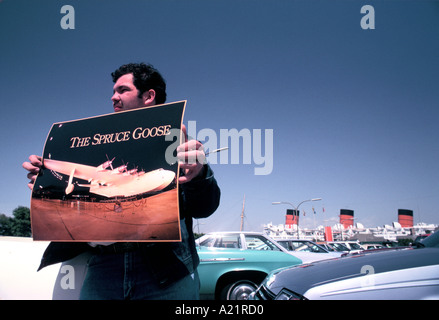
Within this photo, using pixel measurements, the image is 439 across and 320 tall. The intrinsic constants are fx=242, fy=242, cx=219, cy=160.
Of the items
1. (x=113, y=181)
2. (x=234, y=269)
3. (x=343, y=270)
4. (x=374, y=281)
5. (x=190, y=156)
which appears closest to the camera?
(x=190, y=156)

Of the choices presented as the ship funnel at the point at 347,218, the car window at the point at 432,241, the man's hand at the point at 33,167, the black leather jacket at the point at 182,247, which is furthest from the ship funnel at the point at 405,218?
the man's hand at the point at 33,167

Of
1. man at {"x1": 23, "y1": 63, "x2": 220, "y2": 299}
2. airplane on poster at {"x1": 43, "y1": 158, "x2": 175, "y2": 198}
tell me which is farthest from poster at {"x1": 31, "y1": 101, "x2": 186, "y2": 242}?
man at {"x1": 23, "y1": 63, "x2": 220, "y2": 299}

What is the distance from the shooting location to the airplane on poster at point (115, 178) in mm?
1174

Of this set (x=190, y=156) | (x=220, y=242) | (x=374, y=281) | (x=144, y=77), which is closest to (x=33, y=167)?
(x=144, y=77)

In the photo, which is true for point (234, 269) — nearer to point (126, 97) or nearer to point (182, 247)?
point (182, 247)

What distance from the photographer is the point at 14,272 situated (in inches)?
85.4

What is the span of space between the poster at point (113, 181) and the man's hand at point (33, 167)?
1.4 inches

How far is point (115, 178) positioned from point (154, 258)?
471 mm

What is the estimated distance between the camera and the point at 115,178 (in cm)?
125

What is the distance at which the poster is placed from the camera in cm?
116

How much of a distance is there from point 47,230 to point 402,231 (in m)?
66.0

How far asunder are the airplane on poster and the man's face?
40 centimetres
